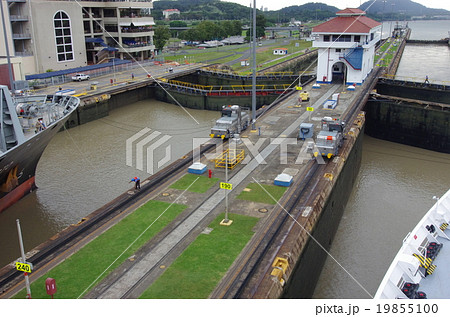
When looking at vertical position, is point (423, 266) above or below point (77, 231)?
above

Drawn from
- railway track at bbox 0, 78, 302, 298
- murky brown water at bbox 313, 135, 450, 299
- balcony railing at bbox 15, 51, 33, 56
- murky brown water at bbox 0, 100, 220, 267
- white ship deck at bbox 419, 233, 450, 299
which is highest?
balcony railing at bbox 15, 51, 33, 56

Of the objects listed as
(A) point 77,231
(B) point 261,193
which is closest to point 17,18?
(A) point 77,231

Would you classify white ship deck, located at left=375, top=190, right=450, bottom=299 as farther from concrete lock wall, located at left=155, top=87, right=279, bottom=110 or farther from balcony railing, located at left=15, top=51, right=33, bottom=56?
balcony railing, located at left=15, top=51, right=33, bottom=56

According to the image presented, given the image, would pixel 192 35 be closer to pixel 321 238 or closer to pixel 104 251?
pixel 321 238

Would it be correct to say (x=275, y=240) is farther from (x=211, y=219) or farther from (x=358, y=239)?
(x=358, y=239)

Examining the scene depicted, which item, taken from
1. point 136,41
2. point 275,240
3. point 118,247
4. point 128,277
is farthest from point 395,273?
point 136,41

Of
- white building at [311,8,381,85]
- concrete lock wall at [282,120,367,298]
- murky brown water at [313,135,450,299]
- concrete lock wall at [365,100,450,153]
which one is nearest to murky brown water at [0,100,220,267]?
concrete lock wall at [282,120,367,298]
